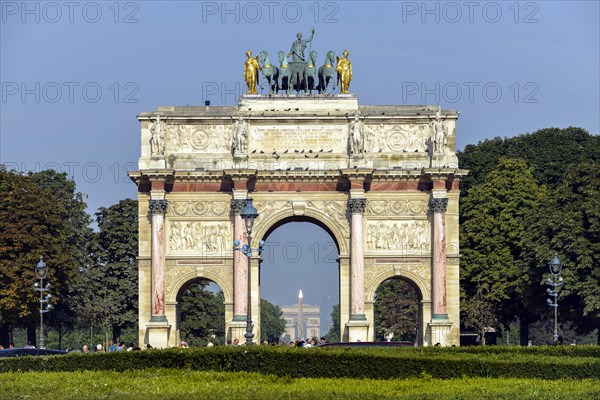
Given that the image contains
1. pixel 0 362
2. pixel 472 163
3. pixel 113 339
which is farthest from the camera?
pixel 113 339

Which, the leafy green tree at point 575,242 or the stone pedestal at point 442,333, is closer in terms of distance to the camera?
the stone pedestal at point 442,333

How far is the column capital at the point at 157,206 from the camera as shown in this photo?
246 ft

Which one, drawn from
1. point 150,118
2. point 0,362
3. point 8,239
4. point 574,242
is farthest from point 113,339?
point 0,362

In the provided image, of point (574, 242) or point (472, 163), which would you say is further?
point (472, 163)

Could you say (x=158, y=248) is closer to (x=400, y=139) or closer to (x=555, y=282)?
(x=400, y=139)

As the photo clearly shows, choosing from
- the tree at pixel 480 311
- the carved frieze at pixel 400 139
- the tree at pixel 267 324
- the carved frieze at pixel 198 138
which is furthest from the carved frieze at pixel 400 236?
the tree at pixel 267 324

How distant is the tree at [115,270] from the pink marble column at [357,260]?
22.0 metres

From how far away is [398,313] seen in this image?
332ft

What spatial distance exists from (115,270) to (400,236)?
934 inches

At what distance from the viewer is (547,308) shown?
259 ft

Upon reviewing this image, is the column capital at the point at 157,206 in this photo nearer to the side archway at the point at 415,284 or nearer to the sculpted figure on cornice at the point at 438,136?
the side archway at the point at 415,284

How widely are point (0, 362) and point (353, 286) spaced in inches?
1197

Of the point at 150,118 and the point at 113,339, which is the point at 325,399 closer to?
the point at 150,118

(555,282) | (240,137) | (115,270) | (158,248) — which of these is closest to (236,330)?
(158,248)
